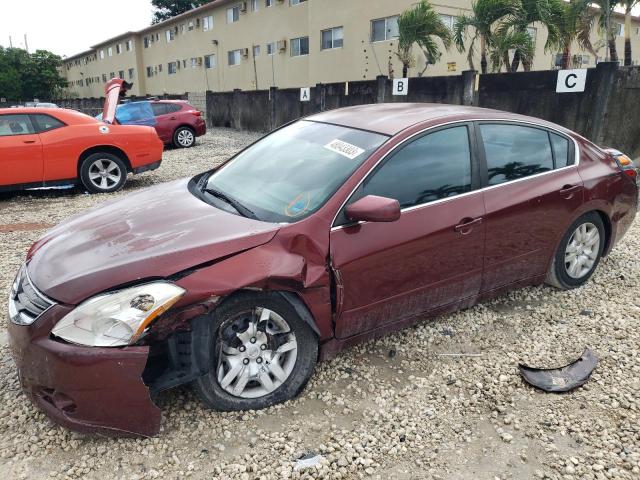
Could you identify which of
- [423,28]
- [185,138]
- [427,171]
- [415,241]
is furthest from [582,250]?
[423,28]

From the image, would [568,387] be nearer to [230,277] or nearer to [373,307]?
[373,307]

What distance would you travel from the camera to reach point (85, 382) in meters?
2.21

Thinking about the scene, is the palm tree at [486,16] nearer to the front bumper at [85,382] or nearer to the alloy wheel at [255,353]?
the alloy wheel at [255,353]

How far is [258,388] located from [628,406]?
2039 mm

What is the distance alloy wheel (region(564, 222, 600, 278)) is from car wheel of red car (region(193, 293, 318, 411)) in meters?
2.43

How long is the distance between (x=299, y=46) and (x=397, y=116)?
2354 cm

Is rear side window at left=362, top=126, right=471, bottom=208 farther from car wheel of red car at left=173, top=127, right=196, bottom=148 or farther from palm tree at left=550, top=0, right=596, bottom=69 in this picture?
palm tree at left=550, top=0, right=596, bottom=69

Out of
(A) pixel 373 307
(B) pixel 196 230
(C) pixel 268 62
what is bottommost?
(A) pixel 373 307

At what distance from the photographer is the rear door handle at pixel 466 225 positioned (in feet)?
10.2

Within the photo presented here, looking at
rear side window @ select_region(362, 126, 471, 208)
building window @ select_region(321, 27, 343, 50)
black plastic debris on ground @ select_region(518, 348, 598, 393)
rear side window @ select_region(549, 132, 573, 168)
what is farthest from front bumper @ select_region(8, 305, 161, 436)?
building window @ select_region(321, 27, 343, 50)

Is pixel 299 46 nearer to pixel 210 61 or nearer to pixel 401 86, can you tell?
pixel 210 61

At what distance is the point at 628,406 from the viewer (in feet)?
8.89

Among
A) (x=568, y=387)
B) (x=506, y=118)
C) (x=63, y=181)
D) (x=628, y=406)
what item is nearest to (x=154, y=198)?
(x=506, y=118)

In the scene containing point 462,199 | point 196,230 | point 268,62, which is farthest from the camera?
point 268,62
